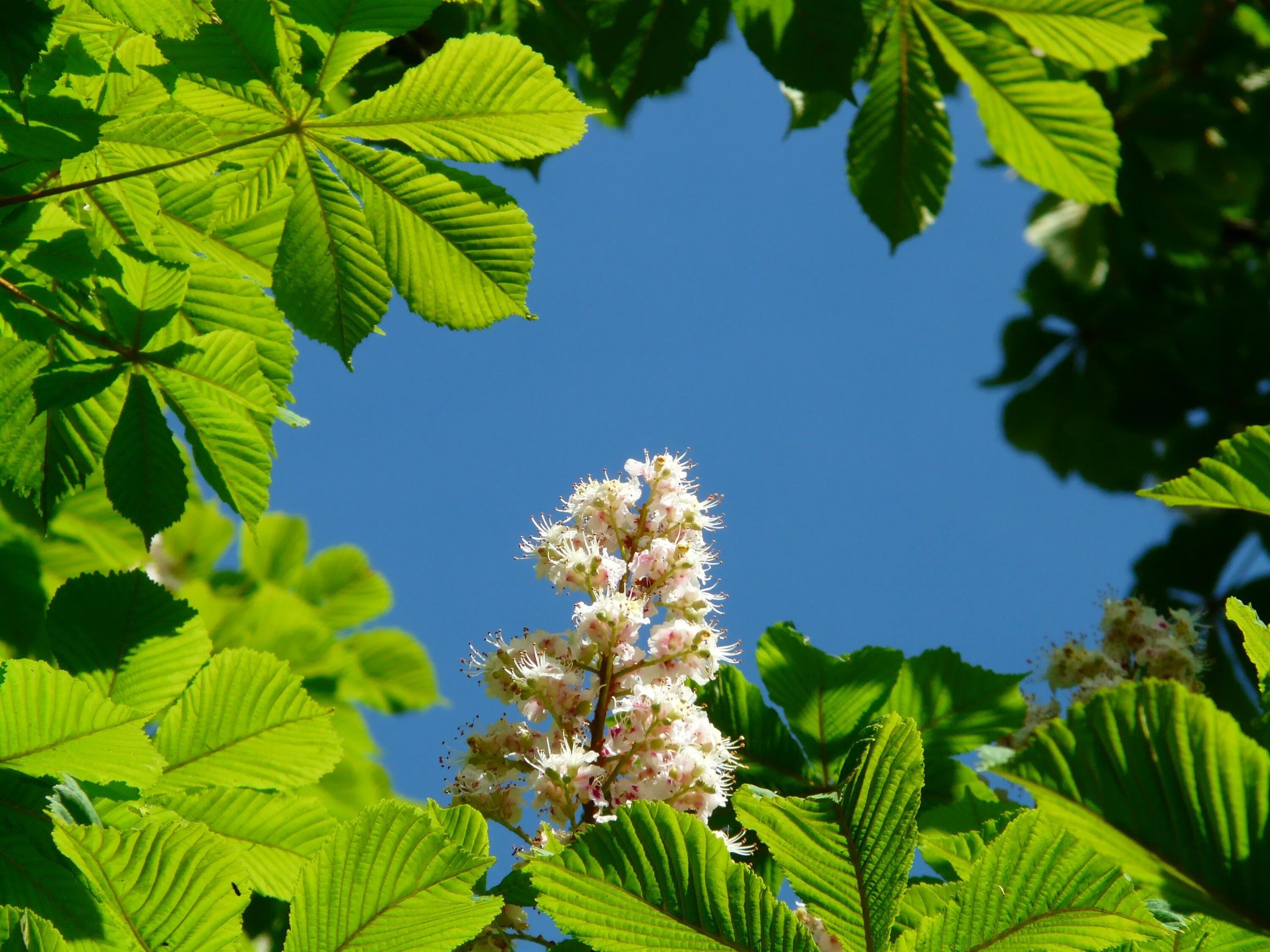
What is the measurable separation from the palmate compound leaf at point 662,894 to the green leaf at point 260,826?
611 mm

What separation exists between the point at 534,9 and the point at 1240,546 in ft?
16.1

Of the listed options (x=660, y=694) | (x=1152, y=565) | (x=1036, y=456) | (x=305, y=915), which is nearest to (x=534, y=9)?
(x=660, y=694)

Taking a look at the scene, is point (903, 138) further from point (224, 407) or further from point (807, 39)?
point (224, 407)

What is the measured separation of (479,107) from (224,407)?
0.56m

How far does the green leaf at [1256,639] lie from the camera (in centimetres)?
90

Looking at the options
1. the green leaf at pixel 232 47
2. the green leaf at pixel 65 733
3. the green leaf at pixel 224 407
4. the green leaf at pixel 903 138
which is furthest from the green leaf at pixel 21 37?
the green leaf at pixel 903 138

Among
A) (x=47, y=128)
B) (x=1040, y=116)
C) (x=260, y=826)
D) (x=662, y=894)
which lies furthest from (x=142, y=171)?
(x=1040, y=116)

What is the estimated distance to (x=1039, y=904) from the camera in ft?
2.97

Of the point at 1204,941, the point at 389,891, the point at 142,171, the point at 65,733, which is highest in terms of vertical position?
the point at 142,171

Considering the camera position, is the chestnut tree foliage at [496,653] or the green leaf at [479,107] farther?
the green leaf at [479,107]

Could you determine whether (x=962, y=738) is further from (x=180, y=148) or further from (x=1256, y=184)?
(x=1256, y=184)

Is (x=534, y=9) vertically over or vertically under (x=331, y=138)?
over

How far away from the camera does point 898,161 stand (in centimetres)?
250

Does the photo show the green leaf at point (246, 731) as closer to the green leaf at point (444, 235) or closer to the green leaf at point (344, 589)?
the green leaf at point (444, 235)
